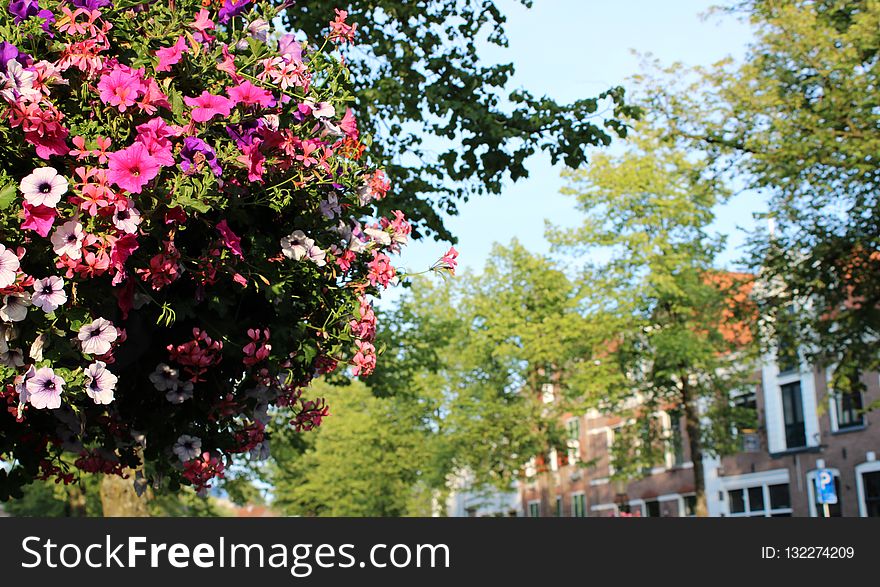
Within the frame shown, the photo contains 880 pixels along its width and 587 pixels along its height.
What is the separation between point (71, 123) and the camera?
4.41 meters

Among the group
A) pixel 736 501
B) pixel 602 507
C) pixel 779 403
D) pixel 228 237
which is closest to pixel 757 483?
pixel 736 501

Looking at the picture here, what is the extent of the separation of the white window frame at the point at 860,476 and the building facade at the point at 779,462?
34mm

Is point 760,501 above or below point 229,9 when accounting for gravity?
below

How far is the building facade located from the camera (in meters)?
34.1

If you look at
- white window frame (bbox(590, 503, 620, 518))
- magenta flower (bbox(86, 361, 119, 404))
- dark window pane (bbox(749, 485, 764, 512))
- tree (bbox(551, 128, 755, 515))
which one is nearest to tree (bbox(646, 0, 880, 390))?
tree (bbox(551, 128, 755, 515))

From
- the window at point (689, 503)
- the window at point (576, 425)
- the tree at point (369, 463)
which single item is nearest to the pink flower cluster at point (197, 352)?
the tree at point (369, 463)

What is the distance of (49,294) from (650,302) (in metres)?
28.9

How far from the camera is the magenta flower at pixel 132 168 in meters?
4.06

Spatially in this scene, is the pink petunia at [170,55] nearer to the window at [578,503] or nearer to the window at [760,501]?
the window at [760,501]

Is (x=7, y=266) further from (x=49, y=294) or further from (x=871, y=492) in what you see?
(x=871, y=492)

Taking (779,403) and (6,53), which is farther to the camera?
(779,403)

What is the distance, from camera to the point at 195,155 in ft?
14.2

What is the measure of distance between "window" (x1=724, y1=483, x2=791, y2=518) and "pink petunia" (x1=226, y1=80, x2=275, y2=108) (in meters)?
36.5

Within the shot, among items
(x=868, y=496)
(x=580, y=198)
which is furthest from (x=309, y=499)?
(x=868, y=496)
